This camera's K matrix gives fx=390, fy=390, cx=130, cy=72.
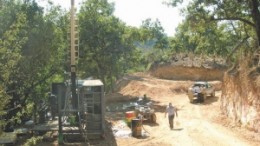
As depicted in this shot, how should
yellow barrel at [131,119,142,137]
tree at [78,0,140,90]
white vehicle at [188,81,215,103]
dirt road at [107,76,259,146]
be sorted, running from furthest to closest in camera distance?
1. tree at [78,0,140,90]
2. white vehicle at [188,81,215,103]
3. yellow barrel at [131,119,142,137]
4. dirt road at [107,76,259,146]

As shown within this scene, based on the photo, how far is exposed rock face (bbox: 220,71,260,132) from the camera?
70.8ft

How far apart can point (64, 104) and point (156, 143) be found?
235 inches

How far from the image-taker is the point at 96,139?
2238 cm

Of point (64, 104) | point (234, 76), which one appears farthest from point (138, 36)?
point (64, 104)

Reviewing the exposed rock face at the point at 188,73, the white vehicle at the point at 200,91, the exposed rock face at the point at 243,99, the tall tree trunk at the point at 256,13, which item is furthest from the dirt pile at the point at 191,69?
the tall tree trunk at the point at 256,13

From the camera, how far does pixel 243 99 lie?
2391cm

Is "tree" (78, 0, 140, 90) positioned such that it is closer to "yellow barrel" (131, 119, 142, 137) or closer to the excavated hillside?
the excavated hillside

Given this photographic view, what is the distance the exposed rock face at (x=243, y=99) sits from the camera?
2158 cm

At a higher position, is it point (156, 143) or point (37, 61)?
point (37, 61)

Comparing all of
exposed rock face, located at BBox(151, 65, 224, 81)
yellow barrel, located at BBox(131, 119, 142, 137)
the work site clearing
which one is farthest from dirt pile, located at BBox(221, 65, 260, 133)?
exposed rock face, located at BBox(151, 65, 224, 81)

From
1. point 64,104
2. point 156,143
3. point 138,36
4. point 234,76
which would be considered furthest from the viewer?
point 138,36

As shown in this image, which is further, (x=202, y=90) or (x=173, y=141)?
(x=202, y=90)

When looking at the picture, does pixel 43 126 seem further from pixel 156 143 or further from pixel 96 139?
pixel 156 143

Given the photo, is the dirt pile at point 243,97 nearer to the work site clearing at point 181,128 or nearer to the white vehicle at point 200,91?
the work site clearing at point 181,128
